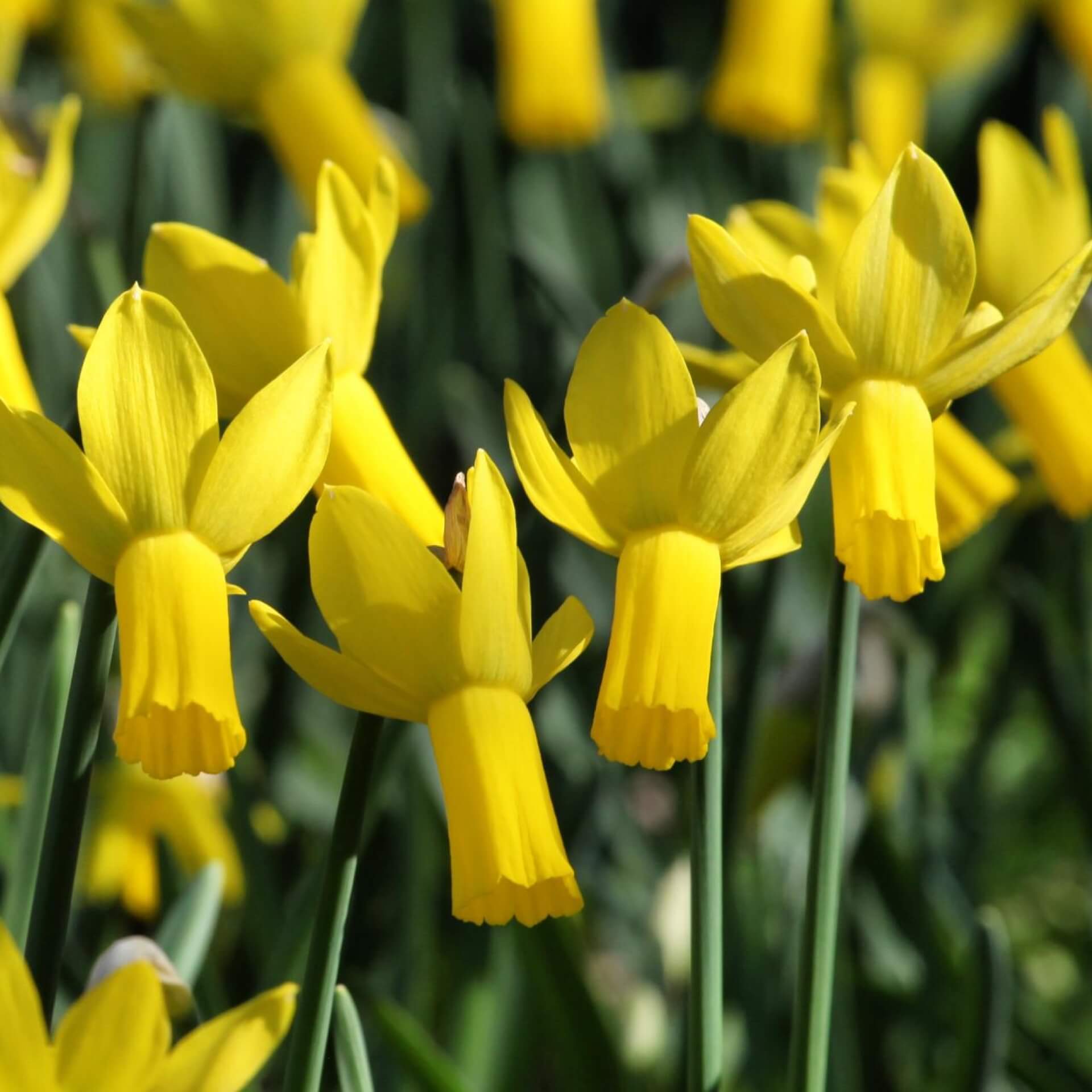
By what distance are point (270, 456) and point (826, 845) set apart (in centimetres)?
37

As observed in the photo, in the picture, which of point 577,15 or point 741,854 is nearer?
point 741,854

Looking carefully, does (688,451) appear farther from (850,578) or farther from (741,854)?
(741,854)

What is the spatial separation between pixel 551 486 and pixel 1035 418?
56cm

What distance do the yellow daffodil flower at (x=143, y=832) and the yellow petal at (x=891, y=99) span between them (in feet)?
4.71

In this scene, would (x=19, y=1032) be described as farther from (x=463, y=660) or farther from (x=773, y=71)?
(x=773, y=71)

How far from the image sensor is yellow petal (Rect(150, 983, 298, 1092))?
58 centimetres

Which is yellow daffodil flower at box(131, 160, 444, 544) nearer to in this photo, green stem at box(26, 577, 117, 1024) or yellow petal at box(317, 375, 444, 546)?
yellow petal at box(317, 375, 444, 546)

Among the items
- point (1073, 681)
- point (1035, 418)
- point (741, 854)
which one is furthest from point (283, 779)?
point (1035, 418)

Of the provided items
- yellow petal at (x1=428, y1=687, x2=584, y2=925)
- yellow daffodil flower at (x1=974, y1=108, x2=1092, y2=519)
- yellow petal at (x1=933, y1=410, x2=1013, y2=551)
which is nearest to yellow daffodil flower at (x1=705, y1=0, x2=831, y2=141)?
yellow daffodil flower at (x1=974, y1=108, x2=1092, y2=519)

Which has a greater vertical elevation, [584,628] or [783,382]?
[783,382]

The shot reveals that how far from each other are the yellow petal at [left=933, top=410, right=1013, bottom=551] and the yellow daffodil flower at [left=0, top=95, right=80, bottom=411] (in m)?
0.60

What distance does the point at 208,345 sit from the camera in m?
0.83

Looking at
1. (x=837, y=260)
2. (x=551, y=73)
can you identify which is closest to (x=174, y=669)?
(x=837, y=260)

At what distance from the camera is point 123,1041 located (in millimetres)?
572
